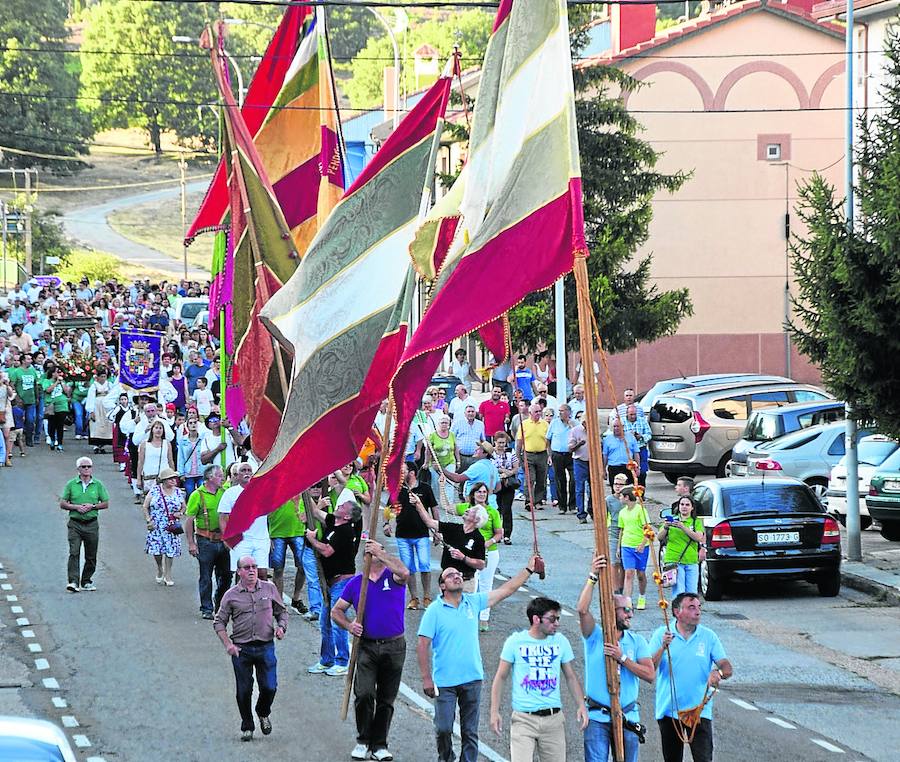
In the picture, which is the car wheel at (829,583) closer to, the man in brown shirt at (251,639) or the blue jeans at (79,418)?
the man in brown shirt at (251,639)

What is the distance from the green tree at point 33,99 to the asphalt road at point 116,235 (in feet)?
22.9

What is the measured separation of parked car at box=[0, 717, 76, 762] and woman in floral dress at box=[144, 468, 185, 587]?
13973mm

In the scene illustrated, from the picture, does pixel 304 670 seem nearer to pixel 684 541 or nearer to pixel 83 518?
pixel 684 541

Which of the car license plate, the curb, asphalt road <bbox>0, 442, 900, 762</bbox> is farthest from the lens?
the curb

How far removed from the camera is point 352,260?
14.0 metres

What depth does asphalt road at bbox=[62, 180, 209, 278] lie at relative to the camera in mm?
109000

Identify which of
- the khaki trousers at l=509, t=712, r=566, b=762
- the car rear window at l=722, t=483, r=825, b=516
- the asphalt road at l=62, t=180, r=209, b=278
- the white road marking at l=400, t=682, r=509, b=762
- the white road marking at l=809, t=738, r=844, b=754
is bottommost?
the white road marking at l=809, t=738, r=844, b=754

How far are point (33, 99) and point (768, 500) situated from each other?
11233 cm

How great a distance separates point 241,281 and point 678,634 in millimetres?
5951

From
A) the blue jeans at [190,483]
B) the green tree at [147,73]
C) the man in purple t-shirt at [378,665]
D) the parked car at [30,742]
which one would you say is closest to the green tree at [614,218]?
the blue jeans at [190,483]

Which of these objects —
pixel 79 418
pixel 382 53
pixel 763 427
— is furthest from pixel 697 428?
pixel 382 53

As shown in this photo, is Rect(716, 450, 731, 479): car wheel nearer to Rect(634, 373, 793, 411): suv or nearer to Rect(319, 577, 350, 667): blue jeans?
Rect(634, 373, 793, 411): suv

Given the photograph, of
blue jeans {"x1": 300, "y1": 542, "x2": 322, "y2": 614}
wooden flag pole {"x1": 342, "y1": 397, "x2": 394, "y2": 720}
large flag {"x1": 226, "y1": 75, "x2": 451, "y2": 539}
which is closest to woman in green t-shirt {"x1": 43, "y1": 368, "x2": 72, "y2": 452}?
blue jeans {"x1": 300, "y1": 542, "x2": 322, "y2": 614}

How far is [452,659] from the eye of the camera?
42.3 ft
